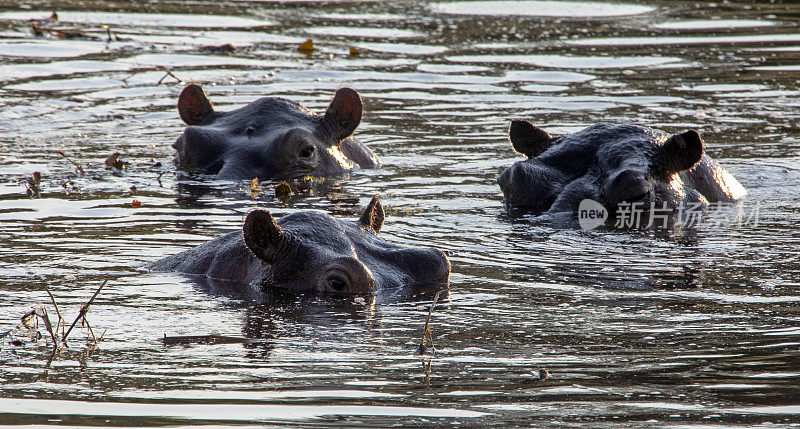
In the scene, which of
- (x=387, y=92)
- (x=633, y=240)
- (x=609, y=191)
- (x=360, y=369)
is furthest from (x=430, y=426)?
(x=387, y=92)

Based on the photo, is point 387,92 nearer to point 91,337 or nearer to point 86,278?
point 86,278

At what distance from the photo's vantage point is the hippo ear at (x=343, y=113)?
38.0 ft

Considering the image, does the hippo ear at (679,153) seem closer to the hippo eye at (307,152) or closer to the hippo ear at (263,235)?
the hippo eye at (307,152)

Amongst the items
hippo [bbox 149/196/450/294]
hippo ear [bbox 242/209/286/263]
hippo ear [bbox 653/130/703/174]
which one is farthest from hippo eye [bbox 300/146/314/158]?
hippo ear [bbox 242/209/286/263]

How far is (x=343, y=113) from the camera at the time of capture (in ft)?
38.3

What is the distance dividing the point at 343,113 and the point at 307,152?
21.9 inches

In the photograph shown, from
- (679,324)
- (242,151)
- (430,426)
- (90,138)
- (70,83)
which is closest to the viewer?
(430,426)

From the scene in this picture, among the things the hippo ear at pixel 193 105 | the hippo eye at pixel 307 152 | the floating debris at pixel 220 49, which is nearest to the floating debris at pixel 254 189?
the hippo eye at pixel 307 152

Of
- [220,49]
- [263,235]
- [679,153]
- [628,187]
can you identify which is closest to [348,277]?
[263,235]

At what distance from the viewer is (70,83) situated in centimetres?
1606

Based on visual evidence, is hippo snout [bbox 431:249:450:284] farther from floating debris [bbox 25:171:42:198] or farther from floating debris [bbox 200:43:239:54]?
floating debris [bbox 200:43:239:54]

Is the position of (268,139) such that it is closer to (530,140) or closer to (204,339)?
(530,140)

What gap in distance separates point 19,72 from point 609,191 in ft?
31.8

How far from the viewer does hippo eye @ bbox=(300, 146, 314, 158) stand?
11312 millimetres
